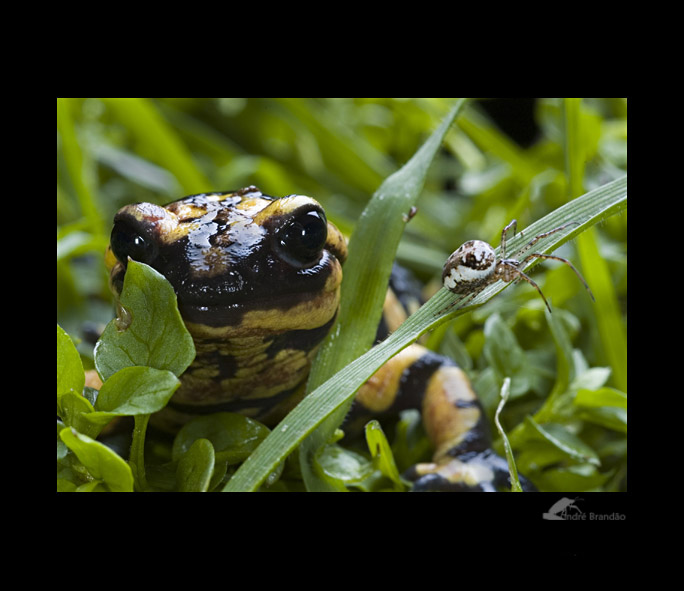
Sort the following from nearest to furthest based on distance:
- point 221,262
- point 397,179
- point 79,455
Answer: point 79,455 → point 221,262 → point 397,179

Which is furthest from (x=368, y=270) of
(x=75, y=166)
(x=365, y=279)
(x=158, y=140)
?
(x=158, y=140)

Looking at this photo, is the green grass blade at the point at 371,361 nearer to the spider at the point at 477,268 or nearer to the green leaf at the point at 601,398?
the spider at the point at 477,268

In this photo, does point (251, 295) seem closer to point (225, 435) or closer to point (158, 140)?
point (225, 435)

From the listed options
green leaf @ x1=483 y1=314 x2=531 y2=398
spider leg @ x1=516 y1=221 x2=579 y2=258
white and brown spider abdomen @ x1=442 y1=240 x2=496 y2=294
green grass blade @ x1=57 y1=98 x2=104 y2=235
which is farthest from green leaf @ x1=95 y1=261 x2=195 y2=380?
green grass blade @ x1=57 y1=98 x2=104 y2=235

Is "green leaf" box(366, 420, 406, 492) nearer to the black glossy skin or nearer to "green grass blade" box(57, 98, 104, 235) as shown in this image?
the black glossy skin

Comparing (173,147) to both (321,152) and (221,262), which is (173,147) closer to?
(321,152)

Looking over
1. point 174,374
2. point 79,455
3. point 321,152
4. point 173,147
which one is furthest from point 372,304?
point 321,152

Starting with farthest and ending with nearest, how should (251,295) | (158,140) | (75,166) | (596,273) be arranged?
(158,140)
(75,166)
(596,273)
(251,295)
